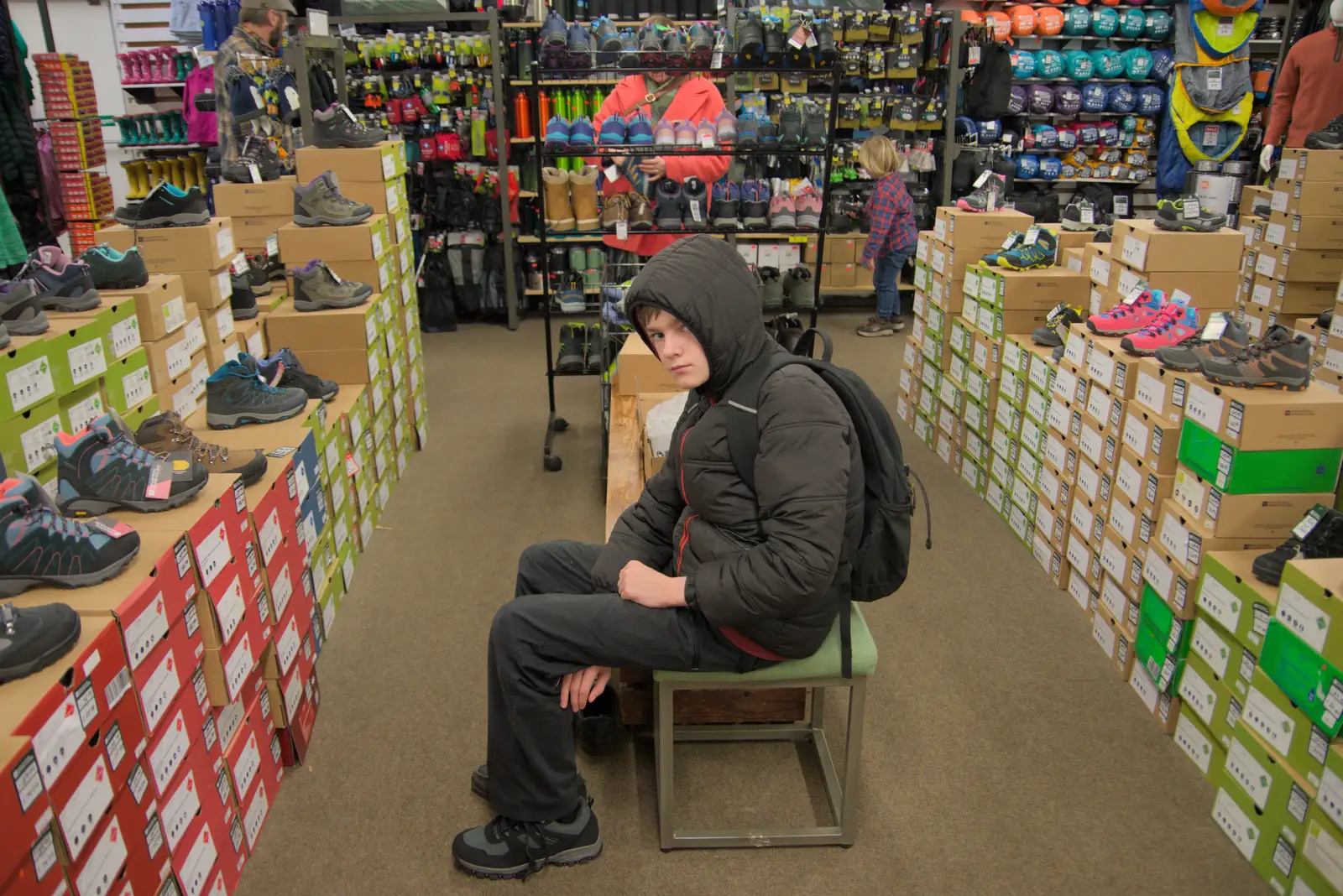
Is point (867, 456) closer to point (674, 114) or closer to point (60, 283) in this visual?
point (60, 283)

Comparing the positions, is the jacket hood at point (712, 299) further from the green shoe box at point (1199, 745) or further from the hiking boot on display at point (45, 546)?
the green shoe box at point (1199, 745)

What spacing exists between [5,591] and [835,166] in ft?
20.2

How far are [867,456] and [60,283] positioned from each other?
2.02m

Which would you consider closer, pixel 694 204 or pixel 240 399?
pixel 240 399

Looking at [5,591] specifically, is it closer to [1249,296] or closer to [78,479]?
[78,479]

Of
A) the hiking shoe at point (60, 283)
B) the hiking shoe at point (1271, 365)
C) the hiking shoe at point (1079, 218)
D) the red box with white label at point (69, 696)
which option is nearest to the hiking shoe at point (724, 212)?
the hiking shoe at point (1079, 218)

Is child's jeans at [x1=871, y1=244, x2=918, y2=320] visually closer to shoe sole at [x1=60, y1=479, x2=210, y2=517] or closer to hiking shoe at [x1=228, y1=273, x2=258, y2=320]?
hiking shoe at [x1=228, y1=273, x2=258, y2=320]

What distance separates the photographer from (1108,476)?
299 cm

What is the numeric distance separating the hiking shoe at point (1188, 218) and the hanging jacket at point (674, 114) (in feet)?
5.72

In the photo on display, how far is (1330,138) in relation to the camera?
200 inches

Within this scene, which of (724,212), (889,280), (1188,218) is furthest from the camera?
(889,280)

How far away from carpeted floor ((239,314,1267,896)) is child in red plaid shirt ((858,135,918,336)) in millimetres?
3106

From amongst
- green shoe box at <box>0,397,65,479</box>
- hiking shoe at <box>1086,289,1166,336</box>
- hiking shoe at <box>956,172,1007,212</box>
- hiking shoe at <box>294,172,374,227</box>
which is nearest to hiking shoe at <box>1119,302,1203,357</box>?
hiking shoe at <box>1086,289,1166,336</box>

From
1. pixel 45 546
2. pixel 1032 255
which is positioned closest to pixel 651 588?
pixel 45 546
